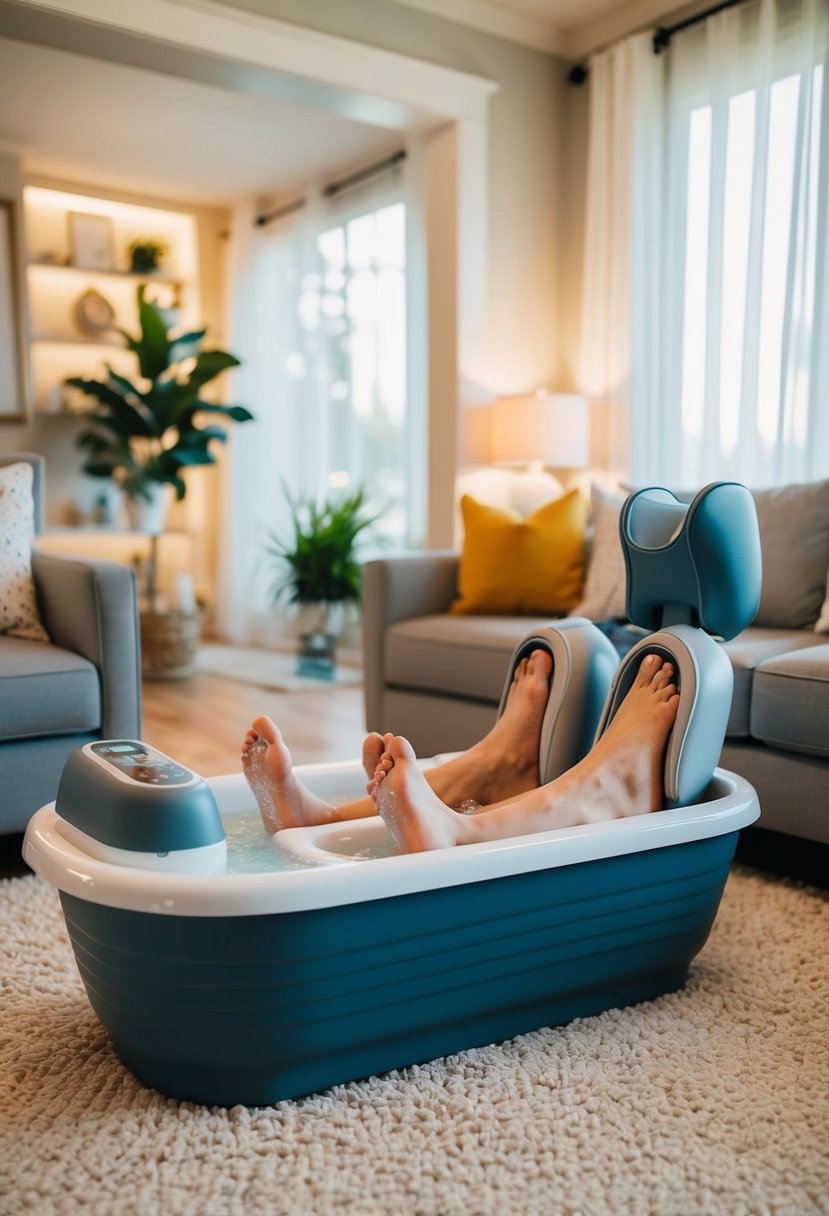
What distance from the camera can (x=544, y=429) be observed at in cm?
383

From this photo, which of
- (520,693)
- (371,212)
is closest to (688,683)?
(520,693)

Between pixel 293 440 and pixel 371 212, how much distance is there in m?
1.35

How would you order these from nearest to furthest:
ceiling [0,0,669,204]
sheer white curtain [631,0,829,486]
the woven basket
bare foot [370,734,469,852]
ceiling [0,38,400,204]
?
bare foot [370,734,469,852] → sheer white curtain [631,0,829,486] → ceiling [0,0,669,204] → ceiling [0,38,400,204] → the woven basket

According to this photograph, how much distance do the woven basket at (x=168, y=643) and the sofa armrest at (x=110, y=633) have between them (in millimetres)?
2538

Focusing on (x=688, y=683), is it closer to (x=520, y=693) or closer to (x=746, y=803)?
(x=746, y=803)

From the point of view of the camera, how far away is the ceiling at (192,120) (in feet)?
13.1

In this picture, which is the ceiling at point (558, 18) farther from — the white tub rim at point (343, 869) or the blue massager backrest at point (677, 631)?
the white tub rim at point (343, 869)

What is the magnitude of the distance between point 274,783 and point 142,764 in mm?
274

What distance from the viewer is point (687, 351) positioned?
3.82 meters

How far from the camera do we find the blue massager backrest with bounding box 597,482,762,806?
1592 mm

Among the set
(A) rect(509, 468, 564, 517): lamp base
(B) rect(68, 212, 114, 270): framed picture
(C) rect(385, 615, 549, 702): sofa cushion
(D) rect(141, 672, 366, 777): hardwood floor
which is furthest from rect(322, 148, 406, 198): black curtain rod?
(C) rect(385, 615, 549, 702): sofa cushion

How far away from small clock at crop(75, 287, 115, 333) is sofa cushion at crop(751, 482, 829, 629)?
176 inches

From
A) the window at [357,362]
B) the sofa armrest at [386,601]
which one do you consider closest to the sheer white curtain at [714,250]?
the sofa armrest at [386,601]

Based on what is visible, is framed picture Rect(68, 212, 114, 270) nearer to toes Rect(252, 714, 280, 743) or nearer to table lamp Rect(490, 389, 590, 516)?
table lamp Rect(490, 389, 590, 516)
